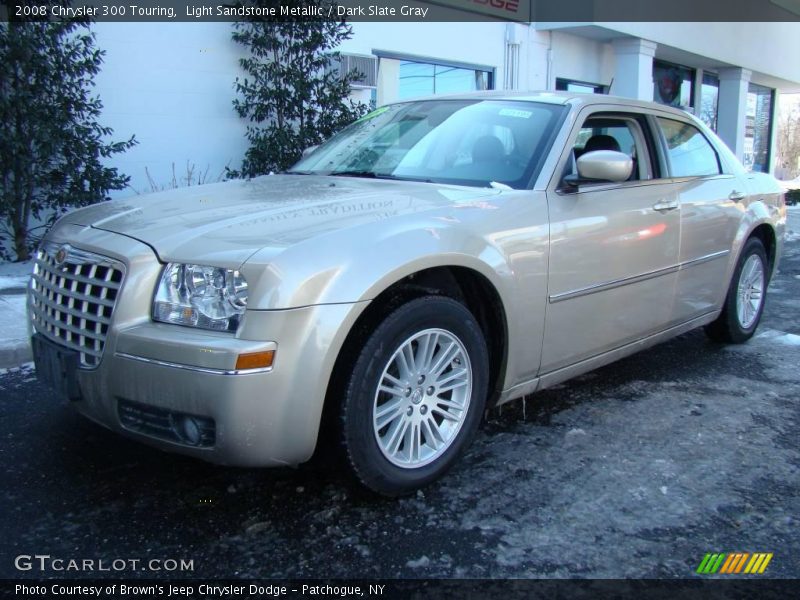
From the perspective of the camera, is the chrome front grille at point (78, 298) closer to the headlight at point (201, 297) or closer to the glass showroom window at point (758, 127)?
the headlight at point (201, 297)

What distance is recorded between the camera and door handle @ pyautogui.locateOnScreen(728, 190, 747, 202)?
472 cm

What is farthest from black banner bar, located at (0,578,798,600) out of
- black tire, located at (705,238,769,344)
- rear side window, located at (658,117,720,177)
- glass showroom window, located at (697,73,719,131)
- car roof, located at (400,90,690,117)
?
glass showroom window, located at (697,73,719,131)

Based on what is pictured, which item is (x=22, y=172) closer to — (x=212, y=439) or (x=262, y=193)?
(x=262, y=193)

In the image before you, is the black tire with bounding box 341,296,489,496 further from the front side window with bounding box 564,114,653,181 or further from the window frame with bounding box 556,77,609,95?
the window frame with bounding box 556,77,609,95

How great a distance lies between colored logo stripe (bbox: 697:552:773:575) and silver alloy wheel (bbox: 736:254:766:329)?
283cm

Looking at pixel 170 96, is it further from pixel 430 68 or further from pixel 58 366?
pixel 58 366

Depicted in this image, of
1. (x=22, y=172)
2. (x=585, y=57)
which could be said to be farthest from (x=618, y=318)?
(x=585, y=57)

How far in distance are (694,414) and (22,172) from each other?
19.9 ft

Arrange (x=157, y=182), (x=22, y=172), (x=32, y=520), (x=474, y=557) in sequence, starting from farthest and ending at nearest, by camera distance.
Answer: (x=157, y=182)
(x=22, y=172)
(x=32, y=520)
(x=474, y=557)

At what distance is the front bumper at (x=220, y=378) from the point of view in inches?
93.0

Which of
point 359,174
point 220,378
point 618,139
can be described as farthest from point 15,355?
point 618,139

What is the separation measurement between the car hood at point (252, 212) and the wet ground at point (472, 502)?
94cm

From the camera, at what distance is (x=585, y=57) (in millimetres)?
13977

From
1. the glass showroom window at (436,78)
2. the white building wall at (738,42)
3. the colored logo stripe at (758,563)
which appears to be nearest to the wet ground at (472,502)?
the colored logo stripe at (758,563)
